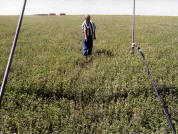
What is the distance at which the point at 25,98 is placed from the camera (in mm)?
4254

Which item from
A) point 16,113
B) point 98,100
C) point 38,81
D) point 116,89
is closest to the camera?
point 16,113

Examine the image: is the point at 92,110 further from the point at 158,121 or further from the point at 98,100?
the point at 158,121

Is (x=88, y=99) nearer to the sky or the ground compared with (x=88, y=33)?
nearer to the ground

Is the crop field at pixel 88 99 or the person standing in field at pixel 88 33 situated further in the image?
the person standing in field at pixel 88 33

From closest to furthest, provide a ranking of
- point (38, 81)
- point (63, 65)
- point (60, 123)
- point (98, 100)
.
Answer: point (60, 123) → point (98, 100) → point (38, 81) → point (63, 65)

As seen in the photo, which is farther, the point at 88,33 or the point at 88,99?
the point at 88,33

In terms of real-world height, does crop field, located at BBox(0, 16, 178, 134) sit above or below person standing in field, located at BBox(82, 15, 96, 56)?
below

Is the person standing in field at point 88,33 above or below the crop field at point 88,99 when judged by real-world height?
above

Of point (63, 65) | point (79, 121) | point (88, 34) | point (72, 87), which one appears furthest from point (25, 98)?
point (88, 34)

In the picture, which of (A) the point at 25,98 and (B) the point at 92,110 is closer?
(B) the point at 92,110

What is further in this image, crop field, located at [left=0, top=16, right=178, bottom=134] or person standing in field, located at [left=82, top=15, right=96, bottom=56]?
person standing in field, located at [left=82, top=15, right=96, bottom=56]

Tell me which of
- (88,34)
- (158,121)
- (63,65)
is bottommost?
(158,121)

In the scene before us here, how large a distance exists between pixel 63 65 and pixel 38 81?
5.86 ft

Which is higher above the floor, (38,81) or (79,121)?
(38,81)
